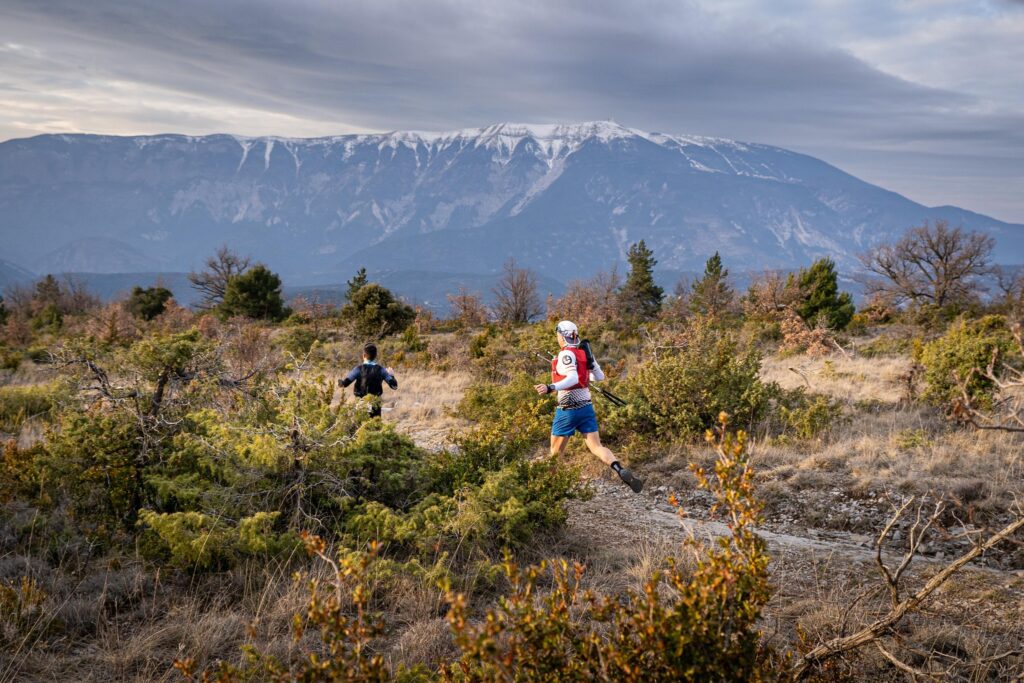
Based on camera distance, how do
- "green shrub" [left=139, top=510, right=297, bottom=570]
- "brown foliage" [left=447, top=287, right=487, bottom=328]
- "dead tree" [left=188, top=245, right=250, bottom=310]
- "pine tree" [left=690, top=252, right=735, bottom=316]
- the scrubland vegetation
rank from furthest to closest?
"dead tree" [left=188, top=245, right=250, bottom=310] → "pine tree" [left=690, top=252, right=735, bottom=316] → "brown foliage" [left=447, top=287, right=487, bottom=328] → "green shrub" [left=139, top=510, right=297, bottom=570] → the scrubland vegetation

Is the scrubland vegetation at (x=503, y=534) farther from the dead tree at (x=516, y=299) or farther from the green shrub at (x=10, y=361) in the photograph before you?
the dead tree at (x=516, y=299)

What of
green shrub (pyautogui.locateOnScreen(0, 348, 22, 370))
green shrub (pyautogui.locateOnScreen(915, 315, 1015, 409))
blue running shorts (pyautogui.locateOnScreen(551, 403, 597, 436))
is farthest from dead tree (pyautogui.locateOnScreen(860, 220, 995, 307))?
green shrub (pyautogui.locateOnScreen(0, 348, 22, 370))

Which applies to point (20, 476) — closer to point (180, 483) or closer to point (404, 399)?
point (180, 483)

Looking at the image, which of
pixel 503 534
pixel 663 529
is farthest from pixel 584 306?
pixel 503 534

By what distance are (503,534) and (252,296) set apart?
33607 mm

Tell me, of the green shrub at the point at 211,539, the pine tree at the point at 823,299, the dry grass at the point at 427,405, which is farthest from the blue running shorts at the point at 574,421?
the pine tree at the point at 823,299

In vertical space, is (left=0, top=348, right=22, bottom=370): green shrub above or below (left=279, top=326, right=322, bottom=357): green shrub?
below

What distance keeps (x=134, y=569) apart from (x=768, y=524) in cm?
551

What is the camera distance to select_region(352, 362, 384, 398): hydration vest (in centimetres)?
827

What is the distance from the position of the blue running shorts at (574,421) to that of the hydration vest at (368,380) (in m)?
2.79

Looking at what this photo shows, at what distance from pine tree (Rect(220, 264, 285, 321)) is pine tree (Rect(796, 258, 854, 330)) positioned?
29.7m

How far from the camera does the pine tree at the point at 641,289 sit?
147 ft

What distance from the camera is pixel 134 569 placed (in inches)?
154

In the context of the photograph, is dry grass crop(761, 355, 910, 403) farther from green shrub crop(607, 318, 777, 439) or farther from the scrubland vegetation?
green shrub crop(607, 318, 777, 439)
